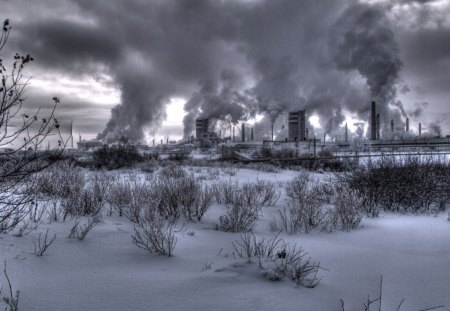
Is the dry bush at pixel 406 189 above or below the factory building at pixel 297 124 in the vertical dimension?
below

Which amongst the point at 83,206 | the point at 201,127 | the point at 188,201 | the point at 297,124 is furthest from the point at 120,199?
the point at 201,127

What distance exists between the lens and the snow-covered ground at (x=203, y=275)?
2279 mm

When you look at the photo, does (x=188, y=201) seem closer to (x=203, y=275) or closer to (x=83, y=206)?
(x=83, y=206)

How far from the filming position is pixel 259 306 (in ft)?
7.26

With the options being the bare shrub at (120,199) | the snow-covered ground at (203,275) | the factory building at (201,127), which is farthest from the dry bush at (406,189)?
the factory building at (201,127)

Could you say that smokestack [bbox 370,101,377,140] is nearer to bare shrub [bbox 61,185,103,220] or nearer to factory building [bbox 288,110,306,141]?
factory building [bbox 288,110,306,141]

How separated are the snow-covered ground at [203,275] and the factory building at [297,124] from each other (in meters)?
71.5

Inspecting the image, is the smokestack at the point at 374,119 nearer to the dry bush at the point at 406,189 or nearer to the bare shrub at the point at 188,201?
the dry bush at the point at 406,189

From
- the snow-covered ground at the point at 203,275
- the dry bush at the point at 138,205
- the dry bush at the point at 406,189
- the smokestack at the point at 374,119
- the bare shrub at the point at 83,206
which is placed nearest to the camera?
the snow-covered ground at the point at 203,275

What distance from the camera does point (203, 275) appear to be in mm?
2697

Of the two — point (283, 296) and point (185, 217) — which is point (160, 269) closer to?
point (283, 296)

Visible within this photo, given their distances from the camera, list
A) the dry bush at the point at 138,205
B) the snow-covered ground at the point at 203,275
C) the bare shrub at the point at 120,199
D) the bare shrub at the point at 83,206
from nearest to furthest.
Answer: the snow-covered ground at the point at 203,275 < the dry bush at the point at 138,205 < the bare shrub at the point at 83,206 < the bare shrub at the point at 120,199

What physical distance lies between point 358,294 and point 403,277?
64cm

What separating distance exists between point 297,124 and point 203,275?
75.8 meters
